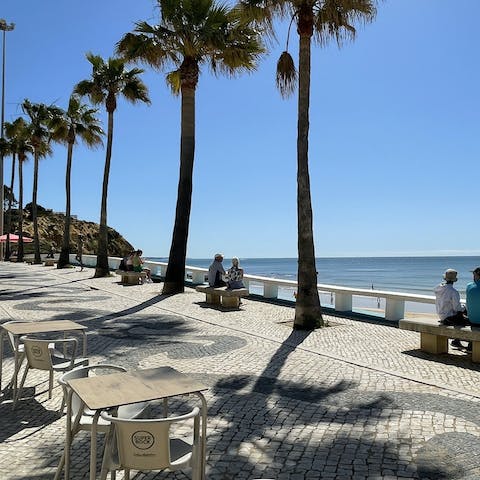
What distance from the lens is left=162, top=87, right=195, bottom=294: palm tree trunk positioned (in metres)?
16.2

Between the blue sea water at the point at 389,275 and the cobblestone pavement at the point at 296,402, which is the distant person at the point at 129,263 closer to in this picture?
the cobblestone pavement at the point at 296,402

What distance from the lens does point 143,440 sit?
9.38ft

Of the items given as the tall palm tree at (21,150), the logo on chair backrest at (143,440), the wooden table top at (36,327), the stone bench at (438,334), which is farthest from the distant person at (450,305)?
the tall palm tree at (21,150)

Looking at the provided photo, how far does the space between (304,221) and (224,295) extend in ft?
11.5

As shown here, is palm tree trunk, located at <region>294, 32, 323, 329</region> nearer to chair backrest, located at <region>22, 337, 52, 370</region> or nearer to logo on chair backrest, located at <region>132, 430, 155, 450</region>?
chair backrest, located at <region>22, 337, 52, 370</region>

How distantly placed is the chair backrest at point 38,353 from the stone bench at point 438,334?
5462 mm

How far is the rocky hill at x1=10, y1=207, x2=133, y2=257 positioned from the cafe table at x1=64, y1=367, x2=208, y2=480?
6162 cm

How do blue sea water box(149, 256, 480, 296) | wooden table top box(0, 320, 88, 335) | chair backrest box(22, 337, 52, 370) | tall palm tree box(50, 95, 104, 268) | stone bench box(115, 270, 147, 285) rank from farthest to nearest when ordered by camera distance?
1. blue sea water box(149, 256, 480, 296)
2. tall palm tree box(50, 95, 104, 268)
3. stone bench box(115, 270, 147, 285)
4. wooden table top box(0, 320, 88, 335)
5. chair backrest box(22, 337, 52, 370)

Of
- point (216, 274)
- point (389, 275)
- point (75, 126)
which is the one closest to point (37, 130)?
point (75, 126)

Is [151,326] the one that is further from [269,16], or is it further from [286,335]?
[269,16]

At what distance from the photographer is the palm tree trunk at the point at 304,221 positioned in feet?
34.1

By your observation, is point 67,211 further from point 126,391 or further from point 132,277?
point 126,391

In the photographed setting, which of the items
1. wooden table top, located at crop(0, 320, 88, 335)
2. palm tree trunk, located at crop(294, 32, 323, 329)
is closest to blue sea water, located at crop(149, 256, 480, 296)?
palm tree trunk, located at crop(294, 32, 323, 329)

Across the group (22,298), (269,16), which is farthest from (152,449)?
(22,298)
